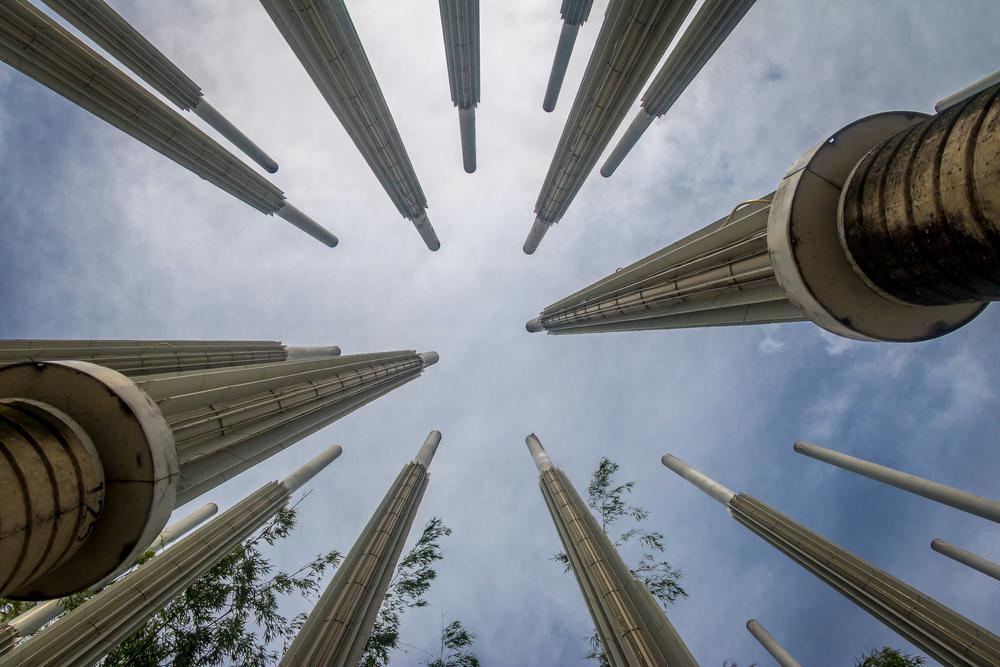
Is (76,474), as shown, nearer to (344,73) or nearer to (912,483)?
(344,73)

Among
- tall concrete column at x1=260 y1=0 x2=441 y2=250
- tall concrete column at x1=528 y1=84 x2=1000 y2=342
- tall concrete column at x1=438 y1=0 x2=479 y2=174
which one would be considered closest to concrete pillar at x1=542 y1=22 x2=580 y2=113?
tall concrete column at x1=438 y1=0 x2=479 y2=174

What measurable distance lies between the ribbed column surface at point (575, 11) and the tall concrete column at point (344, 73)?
1067cm

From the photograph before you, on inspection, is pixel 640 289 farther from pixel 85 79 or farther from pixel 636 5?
pixel 85 79

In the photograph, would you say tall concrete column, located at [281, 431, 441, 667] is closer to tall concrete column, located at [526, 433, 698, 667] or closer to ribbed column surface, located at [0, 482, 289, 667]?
ribbed column surface, located at [0, 482, 289, 667]

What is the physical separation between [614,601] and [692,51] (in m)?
23.0

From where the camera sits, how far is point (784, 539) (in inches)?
612

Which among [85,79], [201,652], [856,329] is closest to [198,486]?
[201,652]

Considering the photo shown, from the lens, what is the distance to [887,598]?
12.6 m

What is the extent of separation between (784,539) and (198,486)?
62.6 feet

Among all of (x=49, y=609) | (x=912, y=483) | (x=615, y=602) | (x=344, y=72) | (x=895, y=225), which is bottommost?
(x=49, y=609)

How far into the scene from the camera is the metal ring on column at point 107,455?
4.61 metres

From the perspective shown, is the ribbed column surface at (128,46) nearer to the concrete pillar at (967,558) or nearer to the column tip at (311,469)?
the column tip at (311,469)

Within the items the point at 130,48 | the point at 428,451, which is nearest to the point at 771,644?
the point at 428,451

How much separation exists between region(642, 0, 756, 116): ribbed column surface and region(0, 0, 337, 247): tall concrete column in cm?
2201
